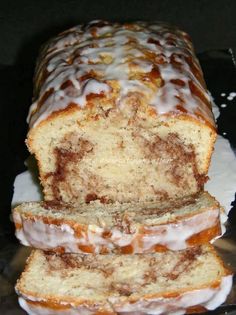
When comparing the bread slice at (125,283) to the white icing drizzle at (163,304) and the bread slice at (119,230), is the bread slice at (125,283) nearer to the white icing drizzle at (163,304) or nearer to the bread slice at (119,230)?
the white icing drizzle at (163,304)

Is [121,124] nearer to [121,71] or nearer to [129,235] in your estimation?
[121,71]

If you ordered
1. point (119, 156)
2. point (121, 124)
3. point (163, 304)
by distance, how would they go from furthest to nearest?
point (119, 156)
point (121, 124)
point (163, 304)

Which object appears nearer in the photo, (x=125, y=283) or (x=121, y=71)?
(x=125, y=283)

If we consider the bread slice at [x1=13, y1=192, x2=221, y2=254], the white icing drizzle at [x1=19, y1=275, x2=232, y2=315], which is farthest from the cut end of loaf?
the white icing drizzle at [x1=19, y1=275, x2=232, y2=315]

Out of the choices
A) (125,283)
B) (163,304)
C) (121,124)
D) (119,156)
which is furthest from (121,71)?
(163,304)

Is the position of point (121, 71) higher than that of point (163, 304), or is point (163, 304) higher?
point (121, 71)

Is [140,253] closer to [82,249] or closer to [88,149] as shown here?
[82,249]

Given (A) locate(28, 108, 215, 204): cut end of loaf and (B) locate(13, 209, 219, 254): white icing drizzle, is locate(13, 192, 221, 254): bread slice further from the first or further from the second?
(A) locate(28, 108, 215, 204): cut end of loaf
